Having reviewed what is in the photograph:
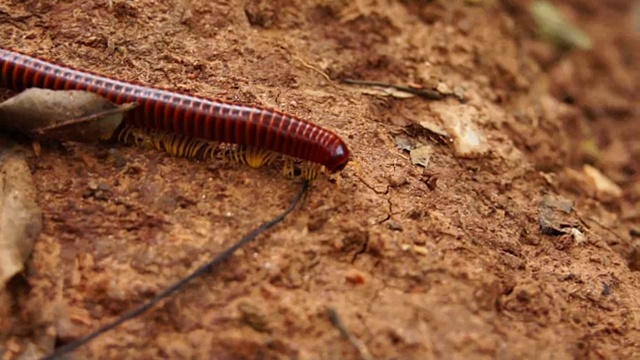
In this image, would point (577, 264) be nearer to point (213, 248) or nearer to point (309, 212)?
point (309, 212)

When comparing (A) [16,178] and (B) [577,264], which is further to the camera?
(B) [577,264]

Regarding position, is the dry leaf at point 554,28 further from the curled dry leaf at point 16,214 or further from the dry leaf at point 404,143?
the curled dry leaf at point 16,214

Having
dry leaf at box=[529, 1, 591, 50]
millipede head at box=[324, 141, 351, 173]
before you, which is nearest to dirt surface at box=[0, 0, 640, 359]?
millipede head at box=[324, 141, 351, 173]

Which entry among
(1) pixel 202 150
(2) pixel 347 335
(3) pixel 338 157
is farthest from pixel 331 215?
(1) pixel 202 150

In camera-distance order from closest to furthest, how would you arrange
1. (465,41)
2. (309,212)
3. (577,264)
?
1. (309,212)
2. (577,264)
3. (465,41)

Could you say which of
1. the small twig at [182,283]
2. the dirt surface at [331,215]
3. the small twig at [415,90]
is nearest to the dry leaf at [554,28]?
the dirt surface at [331,215]

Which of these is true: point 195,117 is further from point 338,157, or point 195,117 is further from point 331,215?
point 331,215

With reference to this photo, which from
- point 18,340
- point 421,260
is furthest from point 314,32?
point 18,340
